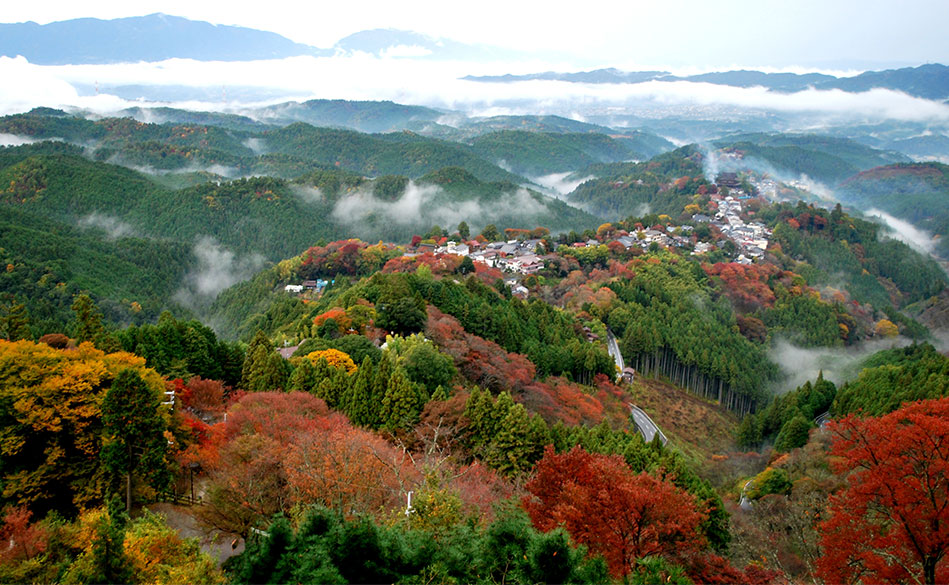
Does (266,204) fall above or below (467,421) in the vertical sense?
below

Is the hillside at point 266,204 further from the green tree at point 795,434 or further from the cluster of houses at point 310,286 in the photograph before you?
the green tree at point 795,434

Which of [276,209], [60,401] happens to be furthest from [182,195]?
[60,401]

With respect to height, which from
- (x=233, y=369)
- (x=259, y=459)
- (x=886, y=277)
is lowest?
(x=886, y=277)

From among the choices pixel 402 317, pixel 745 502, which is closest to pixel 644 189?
pixel 402 317

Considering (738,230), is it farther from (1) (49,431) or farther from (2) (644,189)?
(1) (49,431)

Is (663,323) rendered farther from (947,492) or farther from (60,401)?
(60,401)

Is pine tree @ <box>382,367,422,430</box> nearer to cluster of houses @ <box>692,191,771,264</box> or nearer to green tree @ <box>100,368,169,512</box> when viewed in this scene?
green tree @ <box>100,368,169,512</box>

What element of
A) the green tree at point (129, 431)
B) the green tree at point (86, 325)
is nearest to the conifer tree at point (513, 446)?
the green tree at point (129, 431)

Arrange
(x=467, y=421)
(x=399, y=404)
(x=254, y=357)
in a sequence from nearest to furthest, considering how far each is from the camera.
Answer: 1. (x=467, y=421)
2. (x=399, y=404)
3. (x=254, y=357)
